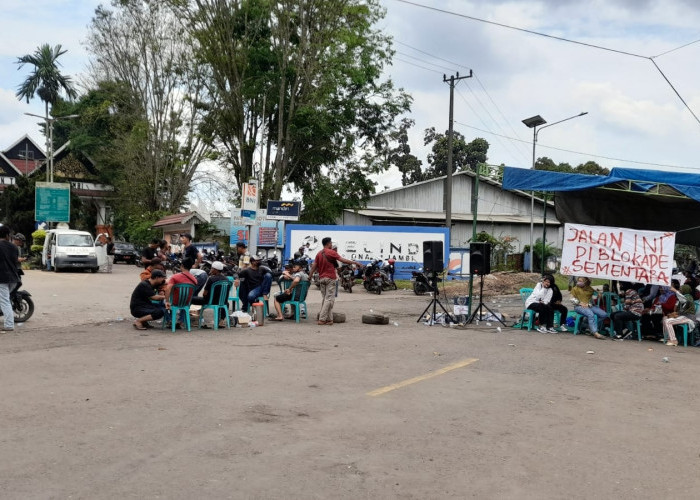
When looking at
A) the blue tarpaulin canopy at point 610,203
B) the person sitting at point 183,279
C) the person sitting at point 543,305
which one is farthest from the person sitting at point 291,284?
the person sitting at point 543,305

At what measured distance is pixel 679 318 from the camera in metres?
13.1

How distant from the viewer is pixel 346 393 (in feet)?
24.6

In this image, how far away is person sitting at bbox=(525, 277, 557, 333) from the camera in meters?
14.3

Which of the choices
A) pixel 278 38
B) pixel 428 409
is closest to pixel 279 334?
pixel 428 409

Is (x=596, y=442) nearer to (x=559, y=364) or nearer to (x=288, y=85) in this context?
(x=559, y=364)

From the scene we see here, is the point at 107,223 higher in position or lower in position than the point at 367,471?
higher

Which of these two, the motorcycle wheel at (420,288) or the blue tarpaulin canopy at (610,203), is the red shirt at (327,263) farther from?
the motorcycle wheel at (420,288)

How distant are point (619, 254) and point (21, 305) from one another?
12.0 meters

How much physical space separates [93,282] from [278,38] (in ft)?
56.8

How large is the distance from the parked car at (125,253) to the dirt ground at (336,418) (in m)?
32.5

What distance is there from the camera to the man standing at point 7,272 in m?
11.3

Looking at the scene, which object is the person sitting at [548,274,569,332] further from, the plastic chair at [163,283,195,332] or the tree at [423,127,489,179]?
the tree at [423,127,489,179]

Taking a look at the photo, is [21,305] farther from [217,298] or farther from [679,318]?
[679,318]

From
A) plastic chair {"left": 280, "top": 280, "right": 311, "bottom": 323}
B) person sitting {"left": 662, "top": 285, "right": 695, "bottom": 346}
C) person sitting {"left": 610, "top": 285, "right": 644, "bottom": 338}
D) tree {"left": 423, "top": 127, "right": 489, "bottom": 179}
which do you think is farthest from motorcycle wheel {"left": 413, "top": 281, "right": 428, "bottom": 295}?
tree {"left": 423, "top": 127, "right": 489, "bottom": 179}
